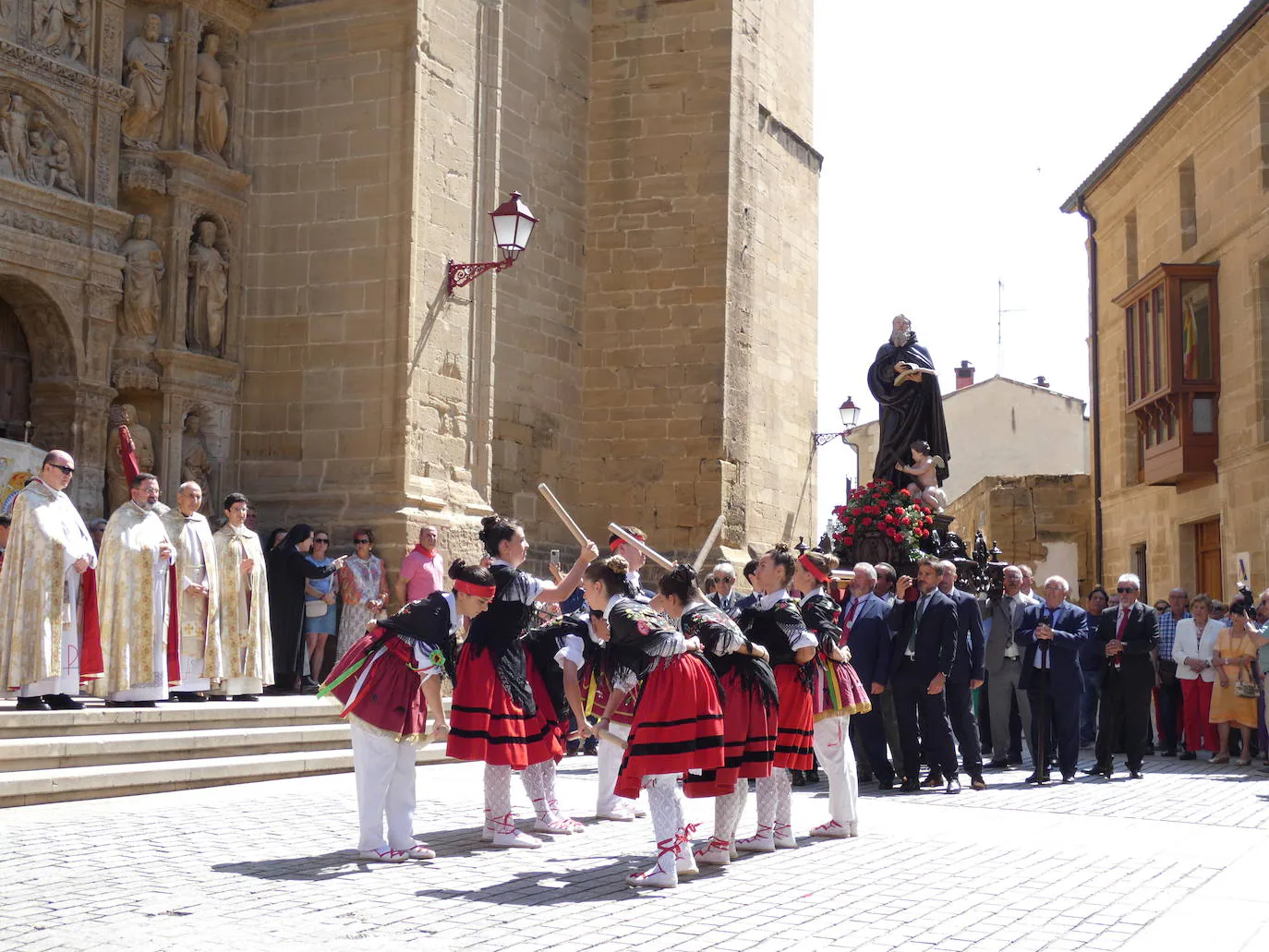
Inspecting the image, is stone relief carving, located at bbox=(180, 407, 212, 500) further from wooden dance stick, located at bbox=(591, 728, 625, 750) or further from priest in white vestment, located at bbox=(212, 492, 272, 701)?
wooden dance stick, located at bbox=(591, 728, 625, 750)

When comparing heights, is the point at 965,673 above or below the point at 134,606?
below

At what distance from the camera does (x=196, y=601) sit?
11.8 m

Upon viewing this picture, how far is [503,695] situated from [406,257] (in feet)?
28.2

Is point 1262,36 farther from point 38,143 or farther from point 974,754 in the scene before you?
point 38,143

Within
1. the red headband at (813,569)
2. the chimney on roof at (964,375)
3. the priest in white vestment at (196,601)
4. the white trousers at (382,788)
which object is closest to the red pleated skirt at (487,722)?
the white trousers at (382,788)

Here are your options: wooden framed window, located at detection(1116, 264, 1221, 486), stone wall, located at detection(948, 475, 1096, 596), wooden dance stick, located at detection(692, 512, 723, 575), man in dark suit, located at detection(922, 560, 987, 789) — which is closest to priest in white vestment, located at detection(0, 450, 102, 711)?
wooden dance stick, located at detection(692, 512, 723, 575)

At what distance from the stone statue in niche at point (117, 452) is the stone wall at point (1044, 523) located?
19.1 metres

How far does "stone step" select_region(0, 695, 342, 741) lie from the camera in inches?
376

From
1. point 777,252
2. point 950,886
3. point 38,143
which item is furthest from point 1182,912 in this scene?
point 777,252

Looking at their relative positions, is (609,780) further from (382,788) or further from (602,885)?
(602,885)

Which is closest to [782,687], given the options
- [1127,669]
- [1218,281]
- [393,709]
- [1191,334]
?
[393,709]

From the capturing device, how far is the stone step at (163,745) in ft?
30.1

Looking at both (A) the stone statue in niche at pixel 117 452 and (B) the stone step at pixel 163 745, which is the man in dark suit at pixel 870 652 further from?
(A) the stone statue in niche at pixel 117 452

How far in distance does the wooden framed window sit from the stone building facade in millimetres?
29
